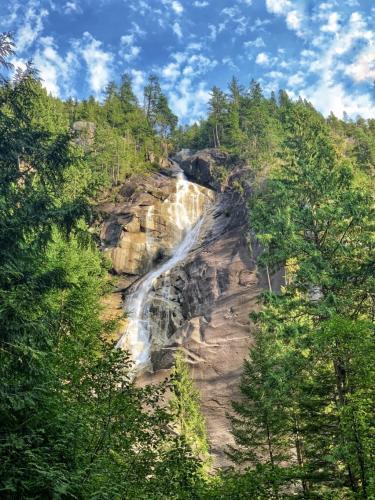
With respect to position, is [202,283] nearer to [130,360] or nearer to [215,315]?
[215,315]

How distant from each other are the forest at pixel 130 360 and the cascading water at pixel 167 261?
1051 centimetres

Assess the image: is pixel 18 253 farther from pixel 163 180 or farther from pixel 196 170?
pixel 196 170

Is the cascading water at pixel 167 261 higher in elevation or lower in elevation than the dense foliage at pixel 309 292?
higher

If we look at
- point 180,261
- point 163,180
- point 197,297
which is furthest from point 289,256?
point 163,180

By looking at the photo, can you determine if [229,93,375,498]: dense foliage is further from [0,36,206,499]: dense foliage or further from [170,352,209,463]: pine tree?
[0,36,206,499]: dense foliage

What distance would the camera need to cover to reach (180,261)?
4481 centimetres

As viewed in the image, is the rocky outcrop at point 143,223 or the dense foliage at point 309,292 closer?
the dense foliage at point 309,292

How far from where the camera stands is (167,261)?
47281 millimetres

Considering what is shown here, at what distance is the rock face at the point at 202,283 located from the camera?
3186 centimetres

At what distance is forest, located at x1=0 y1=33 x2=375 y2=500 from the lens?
26.3 ft

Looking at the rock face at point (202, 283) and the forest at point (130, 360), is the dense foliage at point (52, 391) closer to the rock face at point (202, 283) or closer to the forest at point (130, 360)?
the forest at point (130, 360)

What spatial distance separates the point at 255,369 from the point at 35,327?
→ 13.3 m

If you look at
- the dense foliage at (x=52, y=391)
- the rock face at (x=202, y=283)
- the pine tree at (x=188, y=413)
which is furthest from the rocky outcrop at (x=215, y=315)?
the dense foliage at (x=52, y=391)

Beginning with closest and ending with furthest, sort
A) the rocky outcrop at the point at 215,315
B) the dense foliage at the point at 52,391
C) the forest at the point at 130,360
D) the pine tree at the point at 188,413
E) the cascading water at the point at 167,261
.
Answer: the dense foliage at the point at 52,391 < the forest at the point at 130,360 < the pine tree at the point at 188,413 < the rocky outcrop at the point at 215,315 < the cascading water at the point at 167,261
